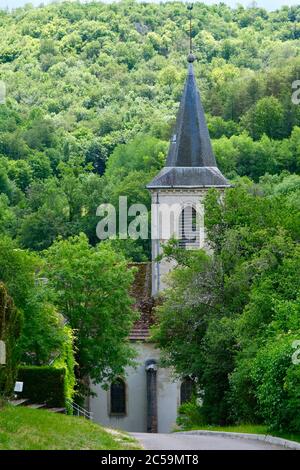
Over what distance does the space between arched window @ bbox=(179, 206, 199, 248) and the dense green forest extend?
13.5 feet

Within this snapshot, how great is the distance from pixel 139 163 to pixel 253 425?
81.2m

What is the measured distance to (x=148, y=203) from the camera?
8900 cm

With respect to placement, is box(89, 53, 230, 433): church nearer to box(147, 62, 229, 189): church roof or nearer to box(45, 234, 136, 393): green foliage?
box(147, 62, 229, 189): church roof

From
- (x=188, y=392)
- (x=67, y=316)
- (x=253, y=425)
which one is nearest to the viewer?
(x=253, y=425)

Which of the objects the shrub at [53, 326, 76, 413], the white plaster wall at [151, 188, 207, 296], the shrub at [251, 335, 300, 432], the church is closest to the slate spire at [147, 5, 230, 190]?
the church

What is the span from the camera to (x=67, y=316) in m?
49.1

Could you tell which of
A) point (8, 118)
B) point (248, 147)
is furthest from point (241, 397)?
point (8, 118)

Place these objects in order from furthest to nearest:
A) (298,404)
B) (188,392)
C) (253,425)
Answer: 1. (188,392)
2. (253,425)
3. (298,404)

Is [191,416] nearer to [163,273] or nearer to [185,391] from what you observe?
[185,391]

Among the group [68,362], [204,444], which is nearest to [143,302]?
[68,362]

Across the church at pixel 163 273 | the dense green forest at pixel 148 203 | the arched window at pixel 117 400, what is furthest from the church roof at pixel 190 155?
the arched window at pixel 117 400

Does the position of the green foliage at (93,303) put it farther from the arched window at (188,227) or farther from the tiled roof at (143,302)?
the arched window at (188,227)

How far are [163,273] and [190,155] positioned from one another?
530cm

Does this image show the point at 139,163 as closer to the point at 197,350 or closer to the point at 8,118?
the point at 8,118
